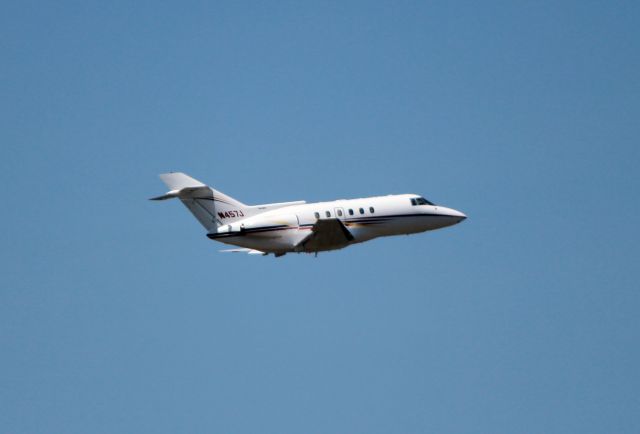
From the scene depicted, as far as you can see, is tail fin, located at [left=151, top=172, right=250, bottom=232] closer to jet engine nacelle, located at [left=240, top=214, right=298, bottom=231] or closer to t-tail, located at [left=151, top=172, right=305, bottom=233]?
t-tail, located at [left=151, top=172, right=305, bottom=233]

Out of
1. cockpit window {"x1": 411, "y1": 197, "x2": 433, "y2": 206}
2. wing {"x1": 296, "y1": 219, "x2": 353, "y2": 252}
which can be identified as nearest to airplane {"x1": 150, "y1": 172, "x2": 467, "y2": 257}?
wing {"x1": 296, "y1": 219, "x2": 353, "y2": 252}

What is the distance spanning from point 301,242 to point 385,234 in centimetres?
699

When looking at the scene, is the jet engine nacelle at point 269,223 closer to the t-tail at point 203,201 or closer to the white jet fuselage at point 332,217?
the white jet fuselage at point 332,217

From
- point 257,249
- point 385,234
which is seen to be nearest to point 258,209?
point 257,249

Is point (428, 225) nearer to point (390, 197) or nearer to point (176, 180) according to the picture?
point (390, 197)

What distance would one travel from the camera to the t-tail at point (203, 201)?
87.2m

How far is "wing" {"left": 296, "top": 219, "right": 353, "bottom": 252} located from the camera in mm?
84125

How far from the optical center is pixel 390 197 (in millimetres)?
90562

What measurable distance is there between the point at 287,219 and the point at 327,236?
3.02m

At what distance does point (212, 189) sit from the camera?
87875 millimetres

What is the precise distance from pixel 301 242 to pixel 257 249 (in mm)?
3071

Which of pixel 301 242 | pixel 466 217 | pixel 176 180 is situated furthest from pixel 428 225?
pixel 176 180

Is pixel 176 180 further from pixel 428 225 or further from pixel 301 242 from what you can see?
pixel 428 225

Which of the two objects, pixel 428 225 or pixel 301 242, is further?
pixel 428 225
